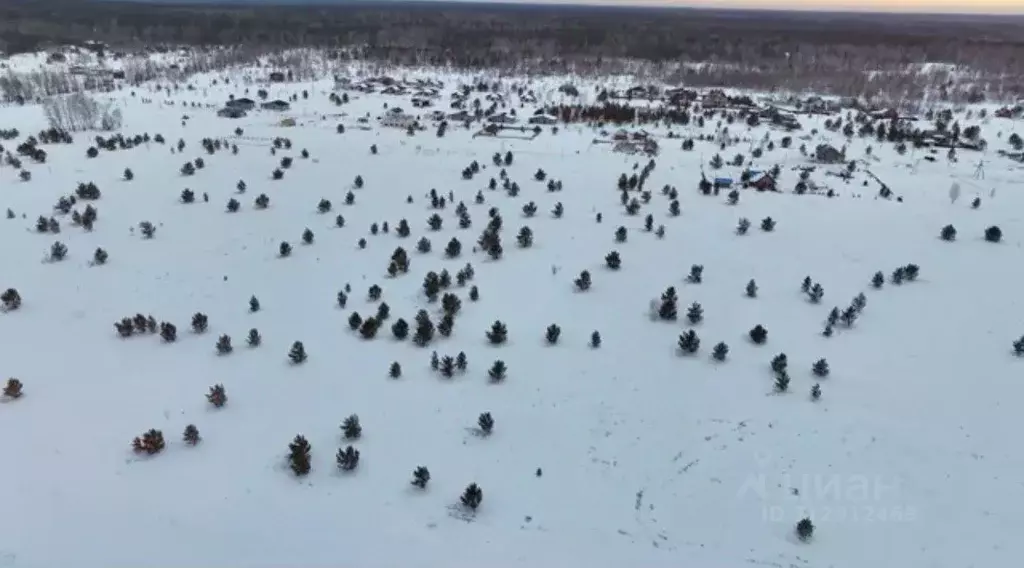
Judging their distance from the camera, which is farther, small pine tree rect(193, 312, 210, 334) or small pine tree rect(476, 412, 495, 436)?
small pine tree rect(193, 312, 210, 334)

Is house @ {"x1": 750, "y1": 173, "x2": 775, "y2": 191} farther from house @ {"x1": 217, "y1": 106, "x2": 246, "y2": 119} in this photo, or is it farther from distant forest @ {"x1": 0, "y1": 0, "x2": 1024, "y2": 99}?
distant forest @ {"x1": 0, "y1": 0, "x2": 1024, "y2": 99}

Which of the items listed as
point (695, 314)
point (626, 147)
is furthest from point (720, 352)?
point (626, 147)

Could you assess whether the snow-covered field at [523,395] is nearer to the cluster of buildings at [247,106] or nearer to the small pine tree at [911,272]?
the small pine tree at [911,272]

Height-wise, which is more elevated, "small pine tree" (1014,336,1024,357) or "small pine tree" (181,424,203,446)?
"small pine tree" (1014,336,1024,357)

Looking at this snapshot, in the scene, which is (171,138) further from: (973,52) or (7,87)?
(973,52)

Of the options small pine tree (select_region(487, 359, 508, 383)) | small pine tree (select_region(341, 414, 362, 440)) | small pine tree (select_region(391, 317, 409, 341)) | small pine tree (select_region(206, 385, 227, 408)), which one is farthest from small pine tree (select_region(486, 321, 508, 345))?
small pine tree (select_region(206, 385, 227, 408))

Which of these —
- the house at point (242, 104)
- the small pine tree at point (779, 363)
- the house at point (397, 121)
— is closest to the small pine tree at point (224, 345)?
the small pine tree at point (779, 363)

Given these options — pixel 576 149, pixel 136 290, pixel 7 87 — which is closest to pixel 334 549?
pixel 136 290
